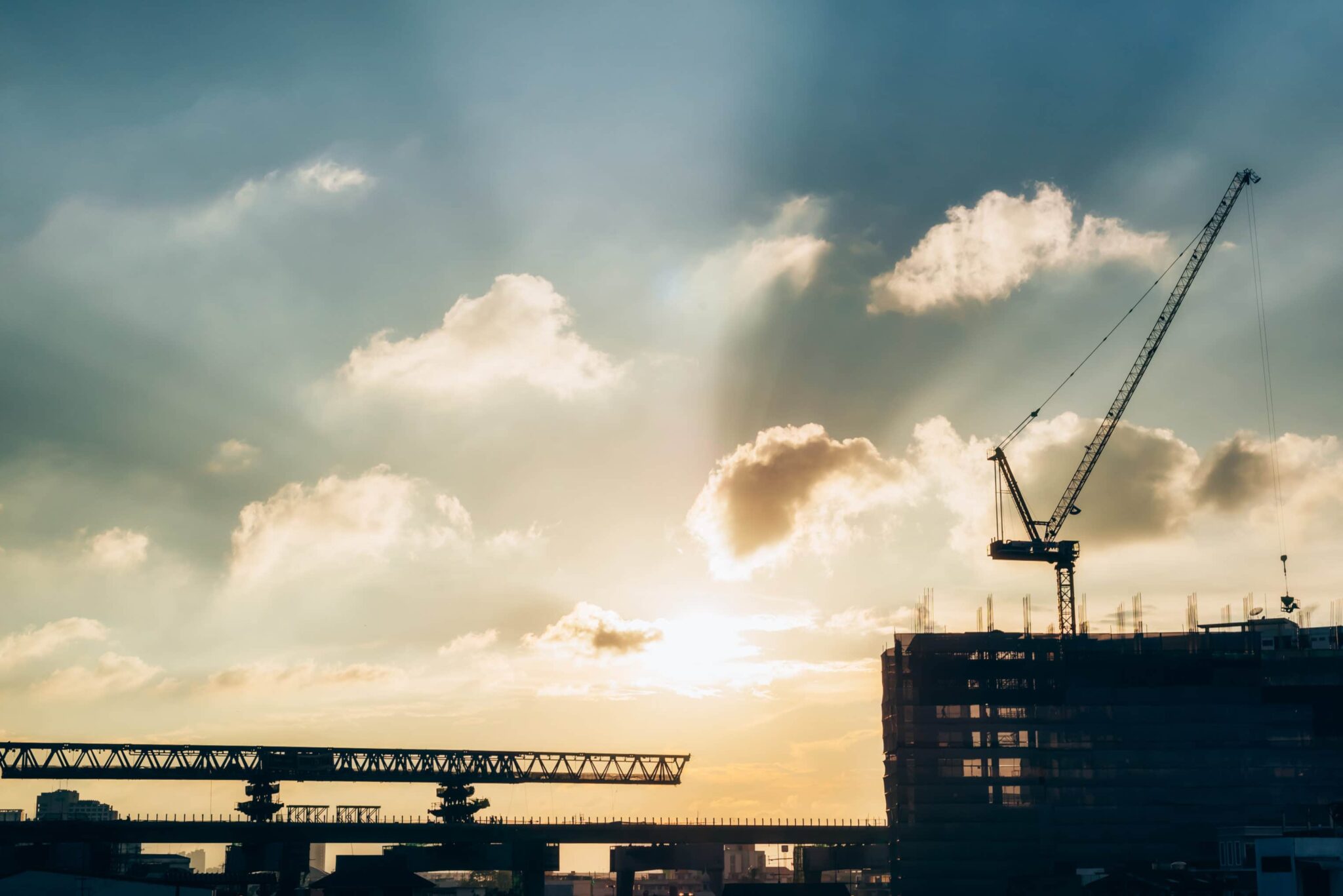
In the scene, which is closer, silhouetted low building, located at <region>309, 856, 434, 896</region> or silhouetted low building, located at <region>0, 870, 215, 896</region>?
silhouetted low building, located at <region>0, 870, 215, 896</region>

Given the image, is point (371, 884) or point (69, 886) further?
point (371, 884)

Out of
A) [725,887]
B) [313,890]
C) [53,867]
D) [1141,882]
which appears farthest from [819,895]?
[53,867]

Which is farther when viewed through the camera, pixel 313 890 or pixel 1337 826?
pixel 313 890

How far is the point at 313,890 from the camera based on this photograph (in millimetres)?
183250

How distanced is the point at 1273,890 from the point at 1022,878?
4949cm

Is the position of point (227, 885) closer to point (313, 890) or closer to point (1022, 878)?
point (313, 890)

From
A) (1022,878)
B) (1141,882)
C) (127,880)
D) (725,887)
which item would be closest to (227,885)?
(127,880)

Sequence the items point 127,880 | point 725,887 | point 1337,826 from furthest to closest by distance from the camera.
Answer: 1. point 725,887
2. point 127,880
3. point 1337,826

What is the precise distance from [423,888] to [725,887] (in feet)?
134

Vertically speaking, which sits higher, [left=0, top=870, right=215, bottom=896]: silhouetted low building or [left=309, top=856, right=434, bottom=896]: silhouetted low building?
[left=0, top=870, right=215, bottom=896]: silhouetted low building

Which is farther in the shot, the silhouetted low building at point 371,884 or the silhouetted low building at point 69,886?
the silhouetted low building at point 371,884

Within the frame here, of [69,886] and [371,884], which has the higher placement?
[69,886]

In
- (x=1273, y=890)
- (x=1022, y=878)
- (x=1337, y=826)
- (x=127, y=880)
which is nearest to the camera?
(x=1273, y=890)

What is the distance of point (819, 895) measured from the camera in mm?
186750
